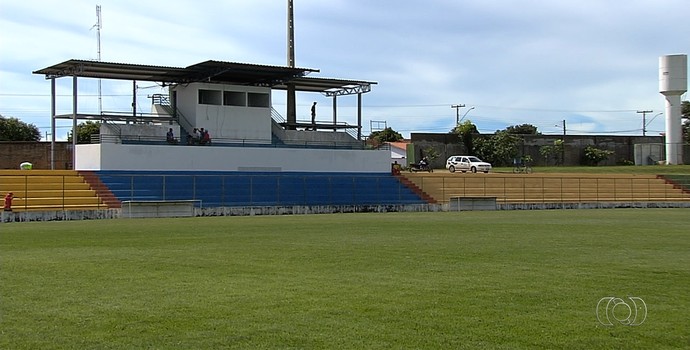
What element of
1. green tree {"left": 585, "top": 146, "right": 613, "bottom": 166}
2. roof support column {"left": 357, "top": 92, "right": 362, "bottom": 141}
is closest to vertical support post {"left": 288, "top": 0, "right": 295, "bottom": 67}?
roof support column {"left": 357, "top": 92, "right": 362, "bottom": 141}

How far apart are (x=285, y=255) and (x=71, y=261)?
4.36 meters

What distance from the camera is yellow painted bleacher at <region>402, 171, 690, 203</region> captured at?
51.2 meters

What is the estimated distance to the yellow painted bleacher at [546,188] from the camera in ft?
168

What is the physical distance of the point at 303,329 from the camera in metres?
8.99

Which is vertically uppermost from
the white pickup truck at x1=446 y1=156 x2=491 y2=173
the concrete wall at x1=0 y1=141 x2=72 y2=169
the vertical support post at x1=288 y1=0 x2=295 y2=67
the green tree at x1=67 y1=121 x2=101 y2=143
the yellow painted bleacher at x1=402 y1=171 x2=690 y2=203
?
the vertical support post at x1=288 y1=0 x2=295 y2=67

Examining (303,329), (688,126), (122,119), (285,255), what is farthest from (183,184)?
(688,126)

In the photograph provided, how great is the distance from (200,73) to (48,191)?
17.2 m

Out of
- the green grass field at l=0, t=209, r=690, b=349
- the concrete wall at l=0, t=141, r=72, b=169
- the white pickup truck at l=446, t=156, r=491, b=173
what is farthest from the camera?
the white pickup truck at l=446, t=156, r=491, b=173

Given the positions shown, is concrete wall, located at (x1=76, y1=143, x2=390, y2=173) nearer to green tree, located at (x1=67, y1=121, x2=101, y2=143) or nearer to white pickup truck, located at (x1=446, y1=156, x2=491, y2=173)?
white pickup truck, located at (x1=446, y1=156, x2=491, y2=173)

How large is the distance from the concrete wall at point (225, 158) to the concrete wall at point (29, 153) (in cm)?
1261

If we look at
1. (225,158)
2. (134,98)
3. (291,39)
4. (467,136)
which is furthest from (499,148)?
(134,98)

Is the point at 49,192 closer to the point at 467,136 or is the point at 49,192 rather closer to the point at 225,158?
the point at 225,158

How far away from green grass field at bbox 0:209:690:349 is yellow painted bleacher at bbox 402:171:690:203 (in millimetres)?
31110

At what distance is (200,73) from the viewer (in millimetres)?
53500
